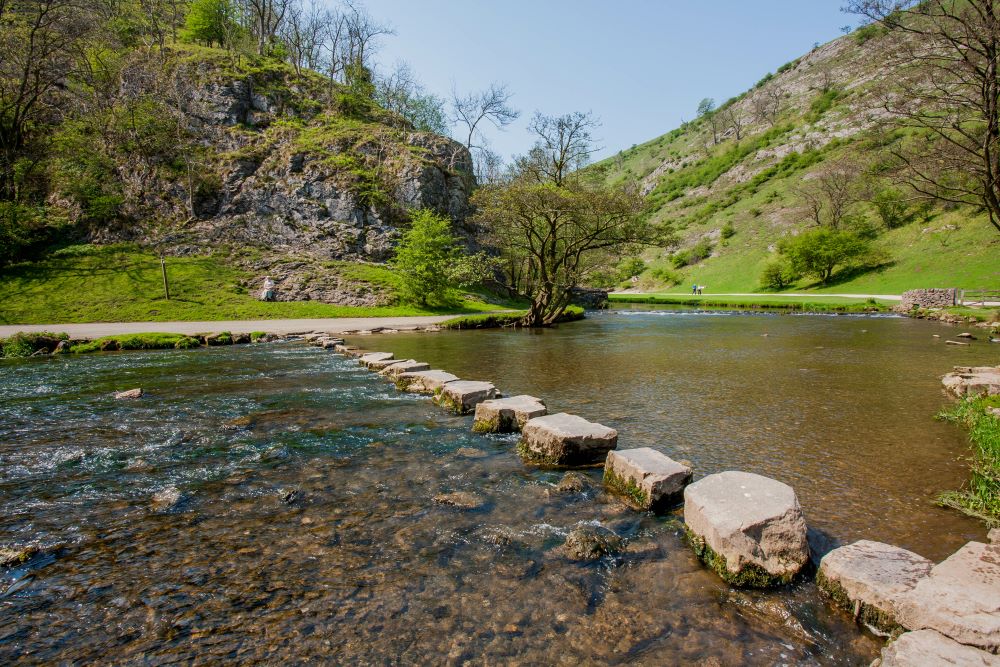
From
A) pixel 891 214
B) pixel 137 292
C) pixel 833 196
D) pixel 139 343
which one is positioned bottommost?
pixel 139 343

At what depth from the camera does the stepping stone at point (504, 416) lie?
7949mm

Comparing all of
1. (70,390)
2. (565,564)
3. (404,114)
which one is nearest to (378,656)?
(565,564)

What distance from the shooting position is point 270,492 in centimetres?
570

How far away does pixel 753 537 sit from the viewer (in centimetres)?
388

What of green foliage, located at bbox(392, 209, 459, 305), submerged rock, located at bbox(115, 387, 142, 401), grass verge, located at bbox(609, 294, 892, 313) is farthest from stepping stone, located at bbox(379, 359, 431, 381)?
grass verge, located at bbox(609, 294, 892, 313)

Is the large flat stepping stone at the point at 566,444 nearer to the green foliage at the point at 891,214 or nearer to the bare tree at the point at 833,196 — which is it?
the green foliage at the point at 891,214

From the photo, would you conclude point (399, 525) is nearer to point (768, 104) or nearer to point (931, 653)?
point (931, 653)

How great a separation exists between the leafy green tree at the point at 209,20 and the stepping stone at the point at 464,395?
83.5 m

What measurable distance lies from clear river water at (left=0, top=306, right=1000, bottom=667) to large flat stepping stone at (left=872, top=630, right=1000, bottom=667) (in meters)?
0.50

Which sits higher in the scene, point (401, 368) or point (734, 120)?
point (734, 120)

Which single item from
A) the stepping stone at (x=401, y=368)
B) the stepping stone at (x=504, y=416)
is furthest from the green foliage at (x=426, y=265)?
the stepping stone at (x=504, y=416)

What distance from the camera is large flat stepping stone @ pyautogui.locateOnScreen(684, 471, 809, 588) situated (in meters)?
3.82

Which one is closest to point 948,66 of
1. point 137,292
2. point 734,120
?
point 137,292

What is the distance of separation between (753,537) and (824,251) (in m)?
66.9
